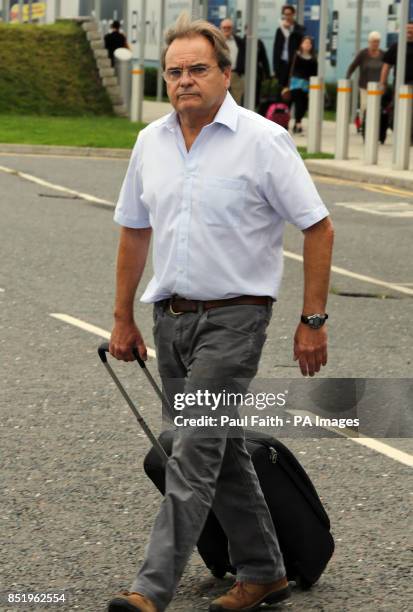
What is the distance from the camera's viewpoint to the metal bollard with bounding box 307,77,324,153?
24844 mm

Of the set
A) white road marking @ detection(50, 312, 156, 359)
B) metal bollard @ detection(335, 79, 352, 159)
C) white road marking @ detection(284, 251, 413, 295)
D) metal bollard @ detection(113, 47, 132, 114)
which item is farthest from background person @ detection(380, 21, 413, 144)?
white road marking @ detection(50, 312, 156, 359)

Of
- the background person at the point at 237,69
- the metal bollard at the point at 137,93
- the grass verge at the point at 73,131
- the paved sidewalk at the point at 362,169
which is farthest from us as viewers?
the metal bollard at the point at 137,93

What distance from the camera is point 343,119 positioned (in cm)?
2406

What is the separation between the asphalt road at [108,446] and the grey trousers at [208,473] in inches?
11.3

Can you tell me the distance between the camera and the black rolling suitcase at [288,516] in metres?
5.04

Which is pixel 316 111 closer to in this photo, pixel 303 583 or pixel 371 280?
pixel 371 280

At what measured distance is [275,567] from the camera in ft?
16.1

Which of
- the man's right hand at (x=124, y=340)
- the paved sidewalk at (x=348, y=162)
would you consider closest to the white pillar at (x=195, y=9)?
the paved sidewalk at (x=348, y=162)

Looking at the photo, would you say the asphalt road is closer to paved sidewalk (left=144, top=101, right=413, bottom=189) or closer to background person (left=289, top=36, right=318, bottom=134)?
paved sidewalk (left=144, top=101, right=413, bottom=189)

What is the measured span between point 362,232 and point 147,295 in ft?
36.3

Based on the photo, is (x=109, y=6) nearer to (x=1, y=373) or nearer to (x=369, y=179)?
(x=369, y=179)

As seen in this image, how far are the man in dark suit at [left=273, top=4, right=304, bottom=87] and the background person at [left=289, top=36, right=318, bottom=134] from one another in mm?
560

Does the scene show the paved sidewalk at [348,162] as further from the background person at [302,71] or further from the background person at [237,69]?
the background person at [237,69]

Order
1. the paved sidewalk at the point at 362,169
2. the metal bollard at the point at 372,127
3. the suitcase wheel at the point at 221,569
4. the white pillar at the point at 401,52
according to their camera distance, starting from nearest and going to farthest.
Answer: the suitcase wheel at the point at 221,569 < the paved sidewalk at the point at 362,169 < the white pillar at the point at 401,52 < the metal bollard at the point at 372,127
